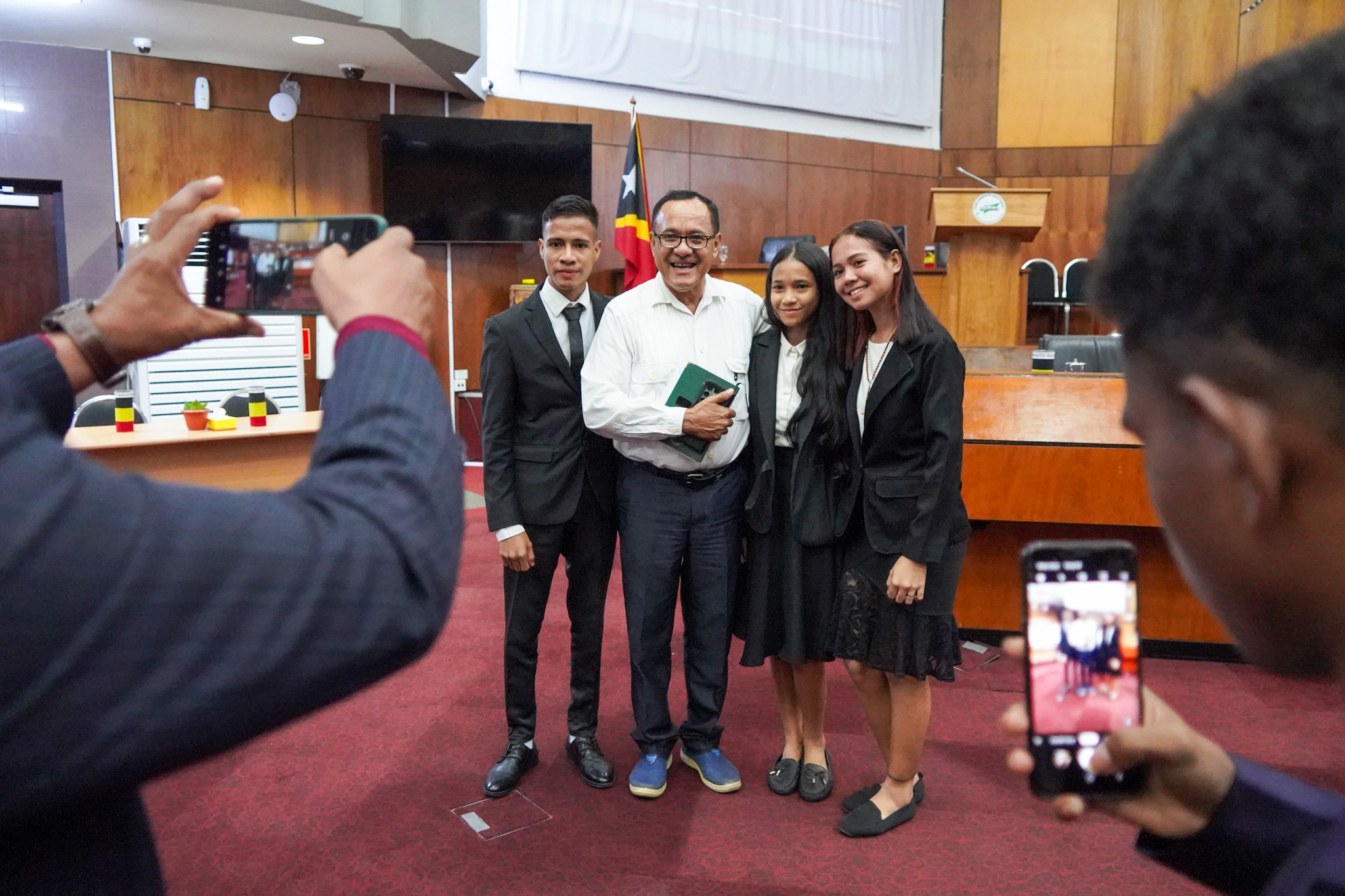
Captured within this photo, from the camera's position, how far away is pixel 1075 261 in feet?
29.9

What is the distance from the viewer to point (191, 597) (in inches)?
19.6

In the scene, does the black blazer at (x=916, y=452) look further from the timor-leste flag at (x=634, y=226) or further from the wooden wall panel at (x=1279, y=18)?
the wooden wall panel at (x=1279, y=18)

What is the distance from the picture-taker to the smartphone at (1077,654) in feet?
2.77

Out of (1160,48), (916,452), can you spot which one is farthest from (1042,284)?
(916,452)

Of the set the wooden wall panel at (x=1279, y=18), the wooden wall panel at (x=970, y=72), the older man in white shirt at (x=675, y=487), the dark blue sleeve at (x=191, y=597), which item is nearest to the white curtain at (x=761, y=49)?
the wooden wall panel at (x=970, y=72)

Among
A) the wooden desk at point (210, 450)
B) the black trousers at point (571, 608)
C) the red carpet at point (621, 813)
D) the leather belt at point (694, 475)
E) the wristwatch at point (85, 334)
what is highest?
the wristwatch at point (85, 334)

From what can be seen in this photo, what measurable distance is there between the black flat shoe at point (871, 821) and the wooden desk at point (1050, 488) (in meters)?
1.21

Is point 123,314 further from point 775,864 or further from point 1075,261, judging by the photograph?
point 1075,261

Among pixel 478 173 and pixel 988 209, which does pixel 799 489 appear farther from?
pixel 478 173

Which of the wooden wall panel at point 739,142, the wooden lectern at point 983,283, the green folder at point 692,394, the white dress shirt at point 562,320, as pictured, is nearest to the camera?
the green folder at point 692,394

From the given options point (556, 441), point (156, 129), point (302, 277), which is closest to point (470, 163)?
point (156, 129)

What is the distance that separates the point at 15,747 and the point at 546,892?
1831 mm

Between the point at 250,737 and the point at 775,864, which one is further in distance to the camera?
the point at 775,864

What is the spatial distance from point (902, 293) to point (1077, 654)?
166 centimetres
